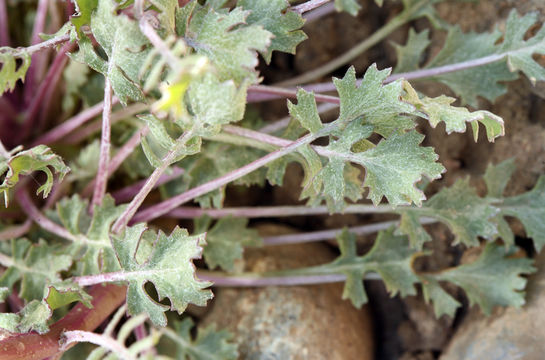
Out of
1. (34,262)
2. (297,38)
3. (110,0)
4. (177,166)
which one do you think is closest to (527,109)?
(297,38)

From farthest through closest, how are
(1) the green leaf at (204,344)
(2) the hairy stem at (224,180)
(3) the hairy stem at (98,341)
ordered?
1. (1) the green leaf at (204,344)
2. (2) the hairy stem at (224,180)
3. (3) the hairy stem at (98,341)

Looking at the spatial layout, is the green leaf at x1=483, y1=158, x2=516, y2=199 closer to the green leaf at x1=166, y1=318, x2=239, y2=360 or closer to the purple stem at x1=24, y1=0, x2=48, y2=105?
the green leaf at x1=166, y1=318, x2=239, y2=360

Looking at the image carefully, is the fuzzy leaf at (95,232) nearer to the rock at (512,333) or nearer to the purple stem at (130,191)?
the purple stem at (130,191)

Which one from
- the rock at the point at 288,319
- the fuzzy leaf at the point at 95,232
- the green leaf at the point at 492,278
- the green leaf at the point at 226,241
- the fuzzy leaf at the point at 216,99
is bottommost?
the rock at the point at 288,319

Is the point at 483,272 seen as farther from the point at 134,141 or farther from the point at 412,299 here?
the point at 134,141

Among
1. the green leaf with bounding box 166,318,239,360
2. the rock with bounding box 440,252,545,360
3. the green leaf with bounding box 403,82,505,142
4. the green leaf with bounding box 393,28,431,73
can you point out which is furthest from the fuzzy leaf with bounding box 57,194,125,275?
the rock with bounding box 440,252,545,360

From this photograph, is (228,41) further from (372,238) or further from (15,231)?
(372,238)

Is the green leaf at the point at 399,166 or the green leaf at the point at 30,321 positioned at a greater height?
the green leaf at the point at 399,166

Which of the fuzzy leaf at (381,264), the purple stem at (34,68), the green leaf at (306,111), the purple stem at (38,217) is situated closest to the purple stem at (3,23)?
the purple stem at (34,68)
